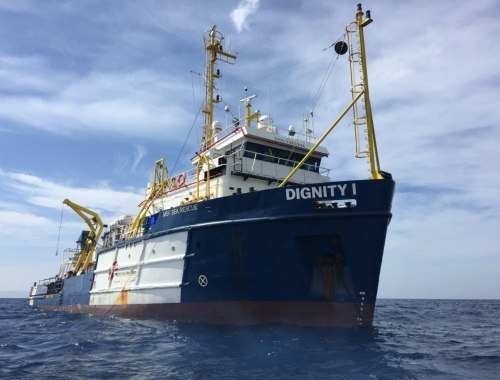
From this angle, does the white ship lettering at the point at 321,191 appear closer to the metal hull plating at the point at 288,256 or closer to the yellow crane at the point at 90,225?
the metal hull plating at the point at 288,256

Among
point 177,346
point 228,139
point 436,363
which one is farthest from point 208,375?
point 228,139

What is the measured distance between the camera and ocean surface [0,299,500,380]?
717 centimetres

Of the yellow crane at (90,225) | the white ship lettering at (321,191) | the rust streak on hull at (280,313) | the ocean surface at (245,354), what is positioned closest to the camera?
the ocean surface at (245,354)

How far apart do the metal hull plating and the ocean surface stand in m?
0.54

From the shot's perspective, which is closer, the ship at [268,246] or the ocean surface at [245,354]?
the ocean surface at [245,354]

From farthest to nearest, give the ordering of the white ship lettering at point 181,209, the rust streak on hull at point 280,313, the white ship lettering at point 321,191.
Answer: the white ship lettering at point 181,209
the rust streak on hull at point 280,313
the white ship lettering at point 321,191

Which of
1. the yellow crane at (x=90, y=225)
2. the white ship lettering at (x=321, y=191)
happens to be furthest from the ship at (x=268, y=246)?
the yellow crane at (x=90, y=225)

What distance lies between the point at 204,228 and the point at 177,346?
13.0 feet

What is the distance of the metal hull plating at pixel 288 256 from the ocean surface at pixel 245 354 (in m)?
0.54

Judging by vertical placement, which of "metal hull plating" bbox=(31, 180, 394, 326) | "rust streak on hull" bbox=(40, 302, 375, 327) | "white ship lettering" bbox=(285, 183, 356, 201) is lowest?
"rust streak on hull" bbox=(40, 302, 375, 327)

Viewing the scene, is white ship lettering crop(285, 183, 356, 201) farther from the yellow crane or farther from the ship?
the yellow crane

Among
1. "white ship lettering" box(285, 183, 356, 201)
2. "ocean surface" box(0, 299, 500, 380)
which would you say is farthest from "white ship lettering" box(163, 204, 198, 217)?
"ocean surface" box(0, 299, 500, 380)

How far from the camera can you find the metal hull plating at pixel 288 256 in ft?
35.9

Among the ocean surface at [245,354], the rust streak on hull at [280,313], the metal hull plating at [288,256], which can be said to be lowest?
the ocean surface at [245,354]
